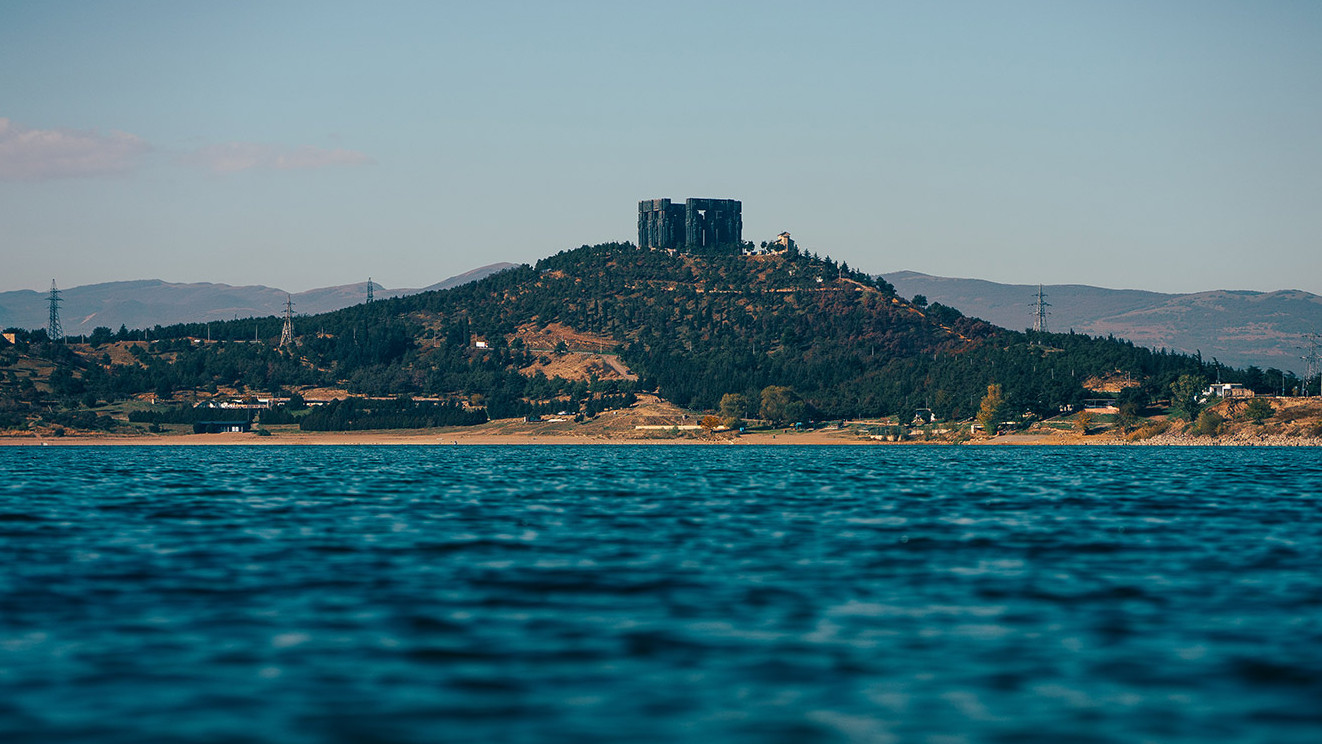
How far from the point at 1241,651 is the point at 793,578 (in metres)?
12.2

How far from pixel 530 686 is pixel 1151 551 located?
2655 centimetres

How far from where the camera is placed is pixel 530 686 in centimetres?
2198

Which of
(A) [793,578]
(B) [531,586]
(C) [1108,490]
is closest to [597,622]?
(B) [531,586]

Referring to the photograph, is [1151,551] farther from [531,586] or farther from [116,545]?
[116,545]

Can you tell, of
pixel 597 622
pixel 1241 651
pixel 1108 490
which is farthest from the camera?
pixel 1108 490

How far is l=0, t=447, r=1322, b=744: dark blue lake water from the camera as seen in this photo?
66.0ft

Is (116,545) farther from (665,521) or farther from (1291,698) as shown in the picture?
(1291,698)

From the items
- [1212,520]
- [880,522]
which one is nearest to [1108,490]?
[1212,520]

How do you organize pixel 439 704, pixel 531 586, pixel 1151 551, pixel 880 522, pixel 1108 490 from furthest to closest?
pixel 1108 490, pixel 880 522, pixel 1151 551, pixel 531 586, pixel 439 704

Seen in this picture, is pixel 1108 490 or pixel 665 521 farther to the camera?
pixel 1108 490

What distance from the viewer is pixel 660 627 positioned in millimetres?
27250

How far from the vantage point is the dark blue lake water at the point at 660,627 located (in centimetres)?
2012

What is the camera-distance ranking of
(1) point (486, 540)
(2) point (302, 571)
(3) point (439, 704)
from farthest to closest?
(1) point (486, 540)
(2) point (302, 571)
(3) point (439, 704)

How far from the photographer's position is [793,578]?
114 ft
